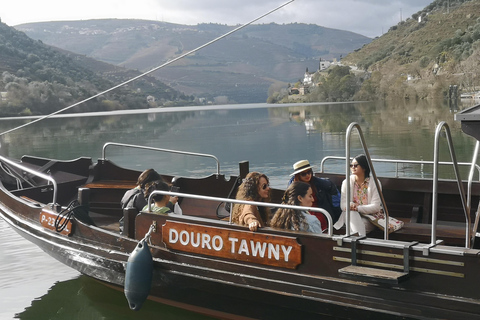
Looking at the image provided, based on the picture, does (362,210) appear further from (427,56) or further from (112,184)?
(427,56)

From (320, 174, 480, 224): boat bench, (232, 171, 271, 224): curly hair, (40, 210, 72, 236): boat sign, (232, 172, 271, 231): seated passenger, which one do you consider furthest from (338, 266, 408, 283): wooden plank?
(40, 210, 72, 236): boat sign

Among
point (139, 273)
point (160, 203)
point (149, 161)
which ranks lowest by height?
point (149, 161)

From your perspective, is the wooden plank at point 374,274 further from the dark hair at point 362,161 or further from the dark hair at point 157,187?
the dark hair at point 157,187

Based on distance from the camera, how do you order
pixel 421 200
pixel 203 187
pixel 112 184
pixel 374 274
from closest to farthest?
pixel 374 274, pixel 421 200, pixel 203 187, pixel 112 184

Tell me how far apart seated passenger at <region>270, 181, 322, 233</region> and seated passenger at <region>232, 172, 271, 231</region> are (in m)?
0.23

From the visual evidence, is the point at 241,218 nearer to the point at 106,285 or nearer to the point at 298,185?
the point at 298,185

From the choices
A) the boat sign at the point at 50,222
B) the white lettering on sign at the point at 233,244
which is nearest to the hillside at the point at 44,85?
the boat sign at the point at 50,222

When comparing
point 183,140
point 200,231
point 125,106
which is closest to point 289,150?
point 183,140

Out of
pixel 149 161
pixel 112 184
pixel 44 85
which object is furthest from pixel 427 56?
pixel 112 184

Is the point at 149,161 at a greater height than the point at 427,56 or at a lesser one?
lesser

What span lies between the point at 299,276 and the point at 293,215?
558 millimetres

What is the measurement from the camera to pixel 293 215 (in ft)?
19.4

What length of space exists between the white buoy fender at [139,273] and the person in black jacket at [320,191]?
5.62ft

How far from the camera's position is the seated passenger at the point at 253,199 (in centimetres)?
612
